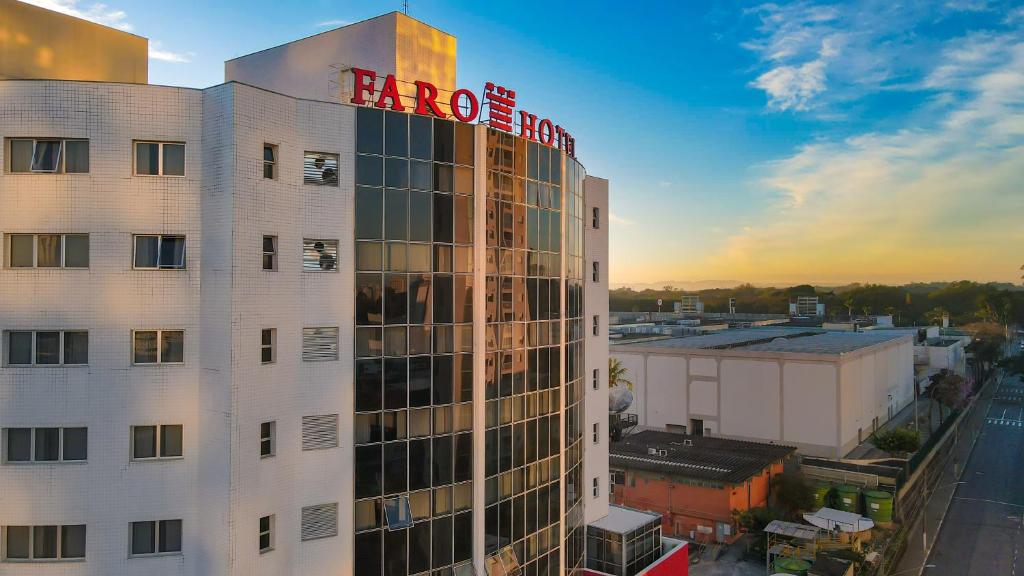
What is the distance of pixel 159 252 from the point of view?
932 inches

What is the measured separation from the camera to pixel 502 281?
98.8 feet

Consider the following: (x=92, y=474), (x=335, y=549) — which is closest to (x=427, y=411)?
(x=335, y=549)

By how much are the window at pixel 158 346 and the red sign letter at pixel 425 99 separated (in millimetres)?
12513

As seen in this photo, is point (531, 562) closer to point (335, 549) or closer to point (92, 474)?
point (335, 549)

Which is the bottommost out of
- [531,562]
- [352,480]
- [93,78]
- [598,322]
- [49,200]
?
[531,562]

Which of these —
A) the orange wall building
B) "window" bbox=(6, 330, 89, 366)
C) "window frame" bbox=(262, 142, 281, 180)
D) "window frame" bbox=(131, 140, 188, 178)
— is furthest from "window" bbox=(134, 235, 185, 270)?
the orange wall building

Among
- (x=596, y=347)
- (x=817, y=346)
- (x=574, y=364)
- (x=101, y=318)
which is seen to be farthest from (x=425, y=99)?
(x=817, y=346)

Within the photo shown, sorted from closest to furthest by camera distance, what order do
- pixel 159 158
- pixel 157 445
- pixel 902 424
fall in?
pixel 157 445 < pixel 159 158 < pixel 902 424

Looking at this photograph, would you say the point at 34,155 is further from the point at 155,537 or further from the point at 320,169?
the point at 155,537

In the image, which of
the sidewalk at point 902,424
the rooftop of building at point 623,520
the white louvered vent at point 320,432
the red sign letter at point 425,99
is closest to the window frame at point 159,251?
the white louvered vent at point 320,432

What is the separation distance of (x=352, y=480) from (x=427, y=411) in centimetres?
391

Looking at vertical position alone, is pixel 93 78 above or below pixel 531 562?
above

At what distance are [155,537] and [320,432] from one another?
6392 mm

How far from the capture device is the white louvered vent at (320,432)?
25.3 metres
